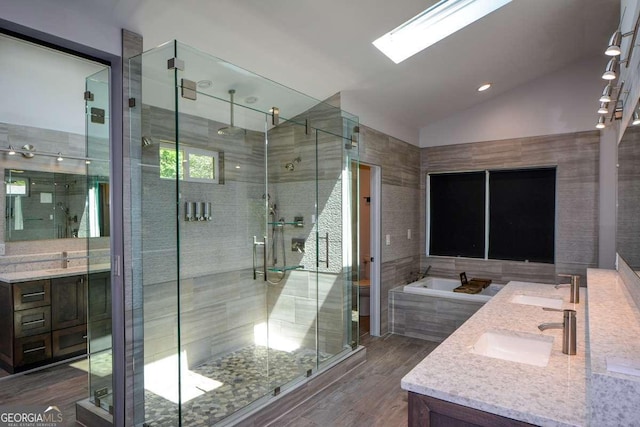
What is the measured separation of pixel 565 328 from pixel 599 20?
300 centimetres

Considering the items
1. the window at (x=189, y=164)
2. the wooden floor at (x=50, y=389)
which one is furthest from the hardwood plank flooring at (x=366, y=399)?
the window at (x=189, y=164)

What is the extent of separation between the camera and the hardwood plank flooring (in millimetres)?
2680

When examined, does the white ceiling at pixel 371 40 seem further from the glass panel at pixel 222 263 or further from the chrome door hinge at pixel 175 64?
the glass panel at pixel 222 263

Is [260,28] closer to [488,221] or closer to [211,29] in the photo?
[211,29]

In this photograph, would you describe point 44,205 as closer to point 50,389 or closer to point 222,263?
point 50,389

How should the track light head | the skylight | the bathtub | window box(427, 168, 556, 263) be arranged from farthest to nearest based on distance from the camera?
window box(427, 168, 556, 263) < the bathtub < the skylight < the track light head

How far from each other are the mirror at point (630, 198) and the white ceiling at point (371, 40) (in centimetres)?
135

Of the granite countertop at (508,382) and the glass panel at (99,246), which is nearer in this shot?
the granite countertop at (508,382)

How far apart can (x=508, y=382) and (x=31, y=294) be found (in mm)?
3768

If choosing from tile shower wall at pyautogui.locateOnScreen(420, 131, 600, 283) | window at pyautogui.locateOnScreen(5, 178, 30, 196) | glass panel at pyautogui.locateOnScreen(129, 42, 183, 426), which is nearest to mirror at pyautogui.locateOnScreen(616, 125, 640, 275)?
tile shower wall at pyautogui.locateOnScreen(420, 131, 600, 283)

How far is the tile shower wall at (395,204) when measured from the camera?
14.4 ft

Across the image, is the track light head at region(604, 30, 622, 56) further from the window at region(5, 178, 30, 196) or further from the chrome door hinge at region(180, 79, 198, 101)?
the window at region(5, 178, 30, 196)

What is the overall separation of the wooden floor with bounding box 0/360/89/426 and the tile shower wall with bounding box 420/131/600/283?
4.38 m

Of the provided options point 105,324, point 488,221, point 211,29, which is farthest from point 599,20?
point 105,324
